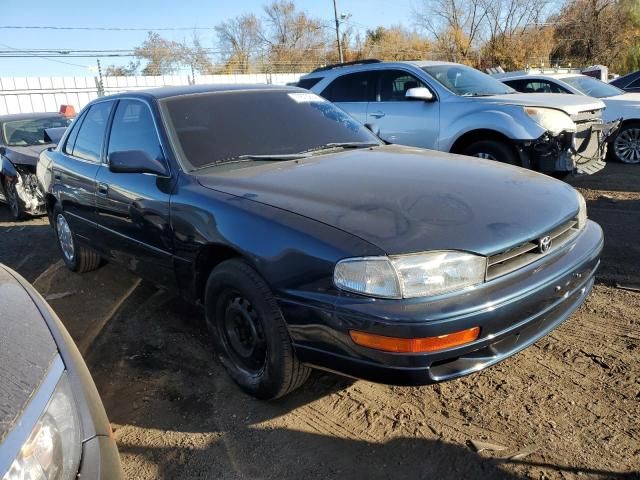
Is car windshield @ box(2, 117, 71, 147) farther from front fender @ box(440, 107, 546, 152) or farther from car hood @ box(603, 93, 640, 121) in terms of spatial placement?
car hood @ box(603, 93, 640, 121)

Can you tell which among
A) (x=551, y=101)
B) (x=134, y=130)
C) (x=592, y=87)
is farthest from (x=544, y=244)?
(x=592, y=87)

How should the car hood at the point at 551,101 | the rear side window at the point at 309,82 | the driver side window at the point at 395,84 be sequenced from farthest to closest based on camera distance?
the rear side window at the point at 309,82 < the driver side window at the point at 395,84 < the car hood at the point at 551,101

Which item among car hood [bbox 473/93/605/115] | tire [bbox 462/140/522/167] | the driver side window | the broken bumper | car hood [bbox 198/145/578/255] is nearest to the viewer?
car hood [bbox 198/145/578/255]

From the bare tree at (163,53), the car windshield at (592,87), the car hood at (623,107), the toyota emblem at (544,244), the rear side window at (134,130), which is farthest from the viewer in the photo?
the bare tree at (163,53)

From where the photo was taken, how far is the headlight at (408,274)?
2.18m

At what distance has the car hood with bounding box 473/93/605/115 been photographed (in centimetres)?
618

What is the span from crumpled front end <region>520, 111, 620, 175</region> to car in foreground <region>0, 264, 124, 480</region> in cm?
529

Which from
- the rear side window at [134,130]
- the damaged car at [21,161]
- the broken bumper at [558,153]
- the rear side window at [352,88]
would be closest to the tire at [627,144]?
the broken bumper at [558,153]

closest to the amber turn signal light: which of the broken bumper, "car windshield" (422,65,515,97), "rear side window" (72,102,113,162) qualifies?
"rear side window" (72,102,113,162)

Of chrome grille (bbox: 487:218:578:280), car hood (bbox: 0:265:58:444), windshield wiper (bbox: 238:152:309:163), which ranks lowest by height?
chrome grille (bbox: 487:218:578:280)

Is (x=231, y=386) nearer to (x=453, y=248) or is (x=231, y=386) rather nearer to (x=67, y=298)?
(x=453, y=248)

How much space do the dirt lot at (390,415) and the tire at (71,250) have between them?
4.13ft

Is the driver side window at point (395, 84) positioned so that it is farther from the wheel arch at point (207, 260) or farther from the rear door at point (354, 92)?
the wheel arch at point (207, 260)

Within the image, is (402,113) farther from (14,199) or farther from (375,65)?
(14,199)
